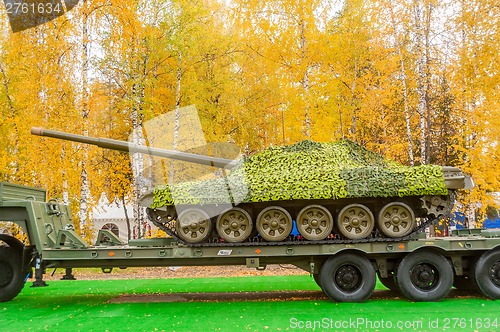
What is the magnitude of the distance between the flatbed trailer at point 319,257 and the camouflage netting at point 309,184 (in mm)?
952

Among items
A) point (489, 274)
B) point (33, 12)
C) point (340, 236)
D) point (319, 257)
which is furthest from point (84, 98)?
point (489, 274)

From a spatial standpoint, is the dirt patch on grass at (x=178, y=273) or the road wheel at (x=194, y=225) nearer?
the road wheel at (x=194, y=225)

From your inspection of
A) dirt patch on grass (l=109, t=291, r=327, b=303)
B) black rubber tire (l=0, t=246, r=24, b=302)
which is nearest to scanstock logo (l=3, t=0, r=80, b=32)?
black rubber tire (l=0, t=246, r=24, b=302)

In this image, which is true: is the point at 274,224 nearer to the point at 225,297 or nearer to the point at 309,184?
the point at 309,184

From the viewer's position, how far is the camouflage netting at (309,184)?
1045cm

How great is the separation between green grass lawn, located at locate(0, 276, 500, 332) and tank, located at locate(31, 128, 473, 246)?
127cm

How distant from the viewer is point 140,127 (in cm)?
2042

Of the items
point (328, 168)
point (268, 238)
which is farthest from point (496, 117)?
point (268, 238)

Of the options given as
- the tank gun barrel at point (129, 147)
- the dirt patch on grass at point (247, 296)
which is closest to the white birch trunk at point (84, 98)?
the tank gun barrel at point (129, 147)

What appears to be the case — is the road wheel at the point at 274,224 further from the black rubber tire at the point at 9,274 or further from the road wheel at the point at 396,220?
the black rubber tire at the point at 9,274

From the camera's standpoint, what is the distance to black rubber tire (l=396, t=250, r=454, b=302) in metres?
10.6

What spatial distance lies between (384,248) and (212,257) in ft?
11.1

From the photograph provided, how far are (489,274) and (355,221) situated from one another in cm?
295

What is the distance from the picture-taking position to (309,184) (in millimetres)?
10500
